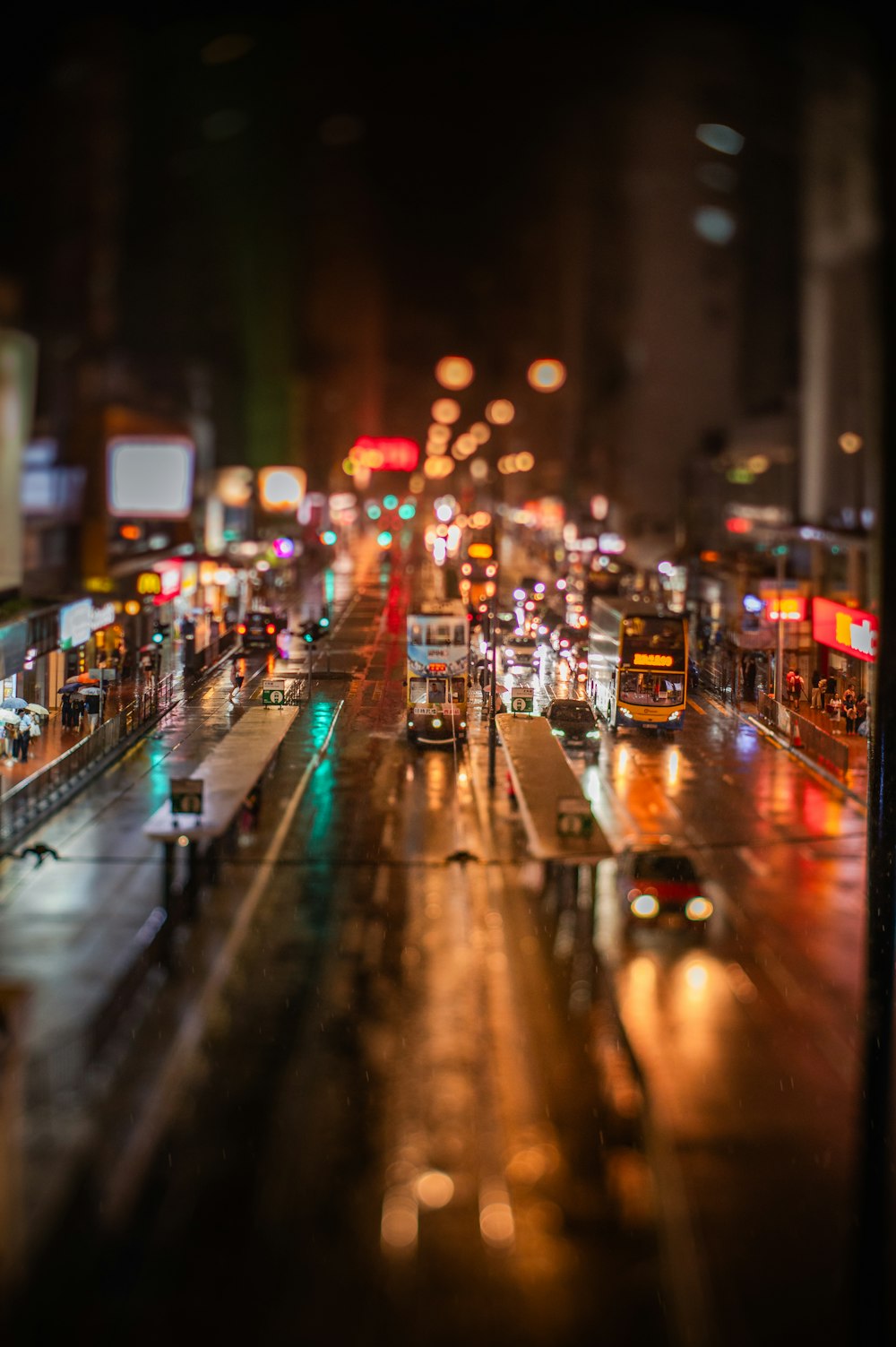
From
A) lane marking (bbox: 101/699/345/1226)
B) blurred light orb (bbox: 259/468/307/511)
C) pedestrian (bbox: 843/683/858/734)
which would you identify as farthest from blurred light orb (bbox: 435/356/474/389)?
blurred light orb (bbox: 259/468/307/511)

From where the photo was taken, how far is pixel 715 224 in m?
94.7

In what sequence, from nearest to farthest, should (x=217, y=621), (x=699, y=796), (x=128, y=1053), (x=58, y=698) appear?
1. (x=128, y=1053)
2. (x=699, y=796)
3. (x=58, y=698)
4. (x=217, y=621)

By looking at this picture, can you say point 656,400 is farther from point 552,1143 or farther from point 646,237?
point 552,1143

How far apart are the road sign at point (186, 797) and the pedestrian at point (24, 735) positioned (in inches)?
387

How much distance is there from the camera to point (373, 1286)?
1062 cm

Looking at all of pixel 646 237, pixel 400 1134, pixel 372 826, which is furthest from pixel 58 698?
pixel 646 237

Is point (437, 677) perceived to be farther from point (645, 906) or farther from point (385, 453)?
point (385, 453)

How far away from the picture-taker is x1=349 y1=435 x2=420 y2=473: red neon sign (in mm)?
99438

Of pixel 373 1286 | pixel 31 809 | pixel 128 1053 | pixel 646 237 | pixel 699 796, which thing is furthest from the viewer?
pixel 646 237

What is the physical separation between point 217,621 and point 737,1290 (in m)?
52.5

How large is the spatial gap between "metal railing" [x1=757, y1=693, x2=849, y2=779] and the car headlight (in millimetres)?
12850

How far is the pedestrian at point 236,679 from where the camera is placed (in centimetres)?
4205

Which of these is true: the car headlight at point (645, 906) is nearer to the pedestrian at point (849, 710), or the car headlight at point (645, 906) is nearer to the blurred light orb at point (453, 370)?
the pedestrian at point (849, 710)

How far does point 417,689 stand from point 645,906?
58.8 ft
